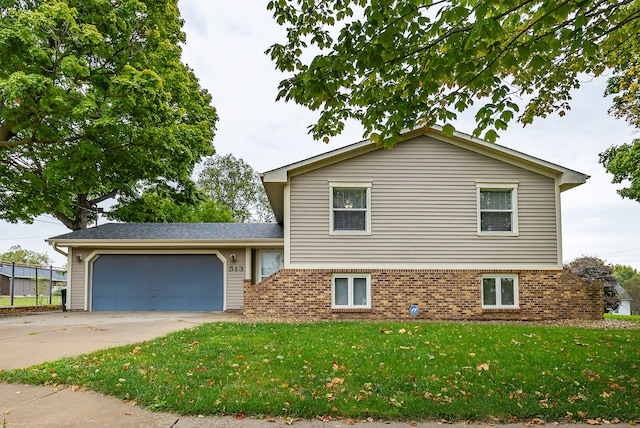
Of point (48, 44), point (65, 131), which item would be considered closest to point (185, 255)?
point (65, 131)

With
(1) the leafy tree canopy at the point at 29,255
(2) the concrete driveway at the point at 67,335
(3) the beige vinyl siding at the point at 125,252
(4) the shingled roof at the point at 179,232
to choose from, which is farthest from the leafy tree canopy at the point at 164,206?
(1) the leafy tree canopy at the point at 29,255

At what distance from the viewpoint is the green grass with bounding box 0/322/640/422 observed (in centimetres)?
466

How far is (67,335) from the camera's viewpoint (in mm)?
9211

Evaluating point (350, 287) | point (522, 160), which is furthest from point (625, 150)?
point (350, 287)

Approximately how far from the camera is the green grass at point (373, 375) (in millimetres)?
4656

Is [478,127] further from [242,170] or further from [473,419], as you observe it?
[242,170]

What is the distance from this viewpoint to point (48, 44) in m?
12.9

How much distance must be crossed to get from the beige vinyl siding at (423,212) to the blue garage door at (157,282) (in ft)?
15.2

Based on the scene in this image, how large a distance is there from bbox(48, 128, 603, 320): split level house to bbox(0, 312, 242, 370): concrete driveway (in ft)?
9.14

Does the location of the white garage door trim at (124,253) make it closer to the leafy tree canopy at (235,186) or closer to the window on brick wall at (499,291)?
the window on brick wall at (499,291)

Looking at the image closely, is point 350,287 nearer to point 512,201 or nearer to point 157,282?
point 512,201

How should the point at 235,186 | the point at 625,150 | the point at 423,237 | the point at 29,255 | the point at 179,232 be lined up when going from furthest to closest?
the point at 29,255
the point at 235,186
the point at 625,150
the point at 179,232
the point at 423,237

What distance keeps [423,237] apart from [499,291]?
8.38 ft

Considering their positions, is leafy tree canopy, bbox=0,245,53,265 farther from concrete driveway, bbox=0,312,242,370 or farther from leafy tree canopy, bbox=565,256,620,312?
leafy tree canopy, bbox=565,256,620,312
